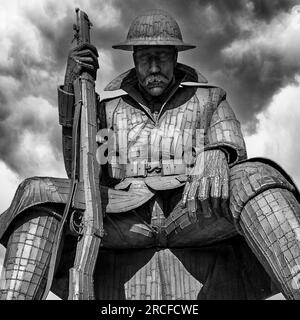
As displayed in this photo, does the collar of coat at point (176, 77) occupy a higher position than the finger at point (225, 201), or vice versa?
the collar of coat at point (176, 77)

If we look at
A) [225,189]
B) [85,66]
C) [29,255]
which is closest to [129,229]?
[29,255]

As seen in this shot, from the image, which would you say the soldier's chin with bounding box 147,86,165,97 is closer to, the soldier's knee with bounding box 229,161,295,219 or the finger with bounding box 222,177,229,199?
the soldier's knee with bounding box 229,161,295,219

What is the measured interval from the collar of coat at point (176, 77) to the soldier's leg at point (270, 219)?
1685mm

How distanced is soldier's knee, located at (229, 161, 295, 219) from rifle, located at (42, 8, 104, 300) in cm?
132

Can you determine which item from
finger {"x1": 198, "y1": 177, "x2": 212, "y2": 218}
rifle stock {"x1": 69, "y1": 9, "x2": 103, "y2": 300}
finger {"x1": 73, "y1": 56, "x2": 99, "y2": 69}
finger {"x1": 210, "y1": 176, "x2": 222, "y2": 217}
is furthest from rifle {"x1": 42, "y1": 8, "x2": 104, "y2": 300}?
finger {"x1": 210, "y1": 176, "x2": 222, "y2": 217}

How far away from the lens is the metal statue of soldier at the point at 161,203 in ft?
36.1

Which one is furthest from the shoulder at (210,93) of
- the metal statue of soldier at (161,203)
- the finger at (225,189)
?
the finger at (225,189)

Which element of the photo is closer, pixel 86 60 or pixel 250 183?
pixel 250 183

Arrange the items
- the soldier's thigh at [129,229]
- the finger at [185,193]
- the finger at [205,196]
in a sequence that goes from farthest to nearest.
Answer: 1. the soldier's thigh at [129,229]
2. the finger at [185,193]
3. the finger at [205,196]

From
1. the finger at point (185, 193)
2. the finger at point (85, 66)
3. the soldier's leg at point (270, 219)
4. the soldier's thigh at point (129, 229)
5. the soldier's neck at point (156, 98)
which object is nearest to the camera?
the soldier's leg at point (270, 219)

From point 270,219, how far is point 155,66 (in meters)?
2.34

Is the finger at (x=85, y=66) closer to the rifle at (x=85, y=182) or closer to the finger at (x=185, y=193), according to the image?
the rifle at (x=85, y=182)

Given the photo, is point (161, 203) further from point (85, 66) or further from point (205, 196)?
point (85, 66)

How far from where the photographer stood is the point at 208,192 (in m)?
11.0
